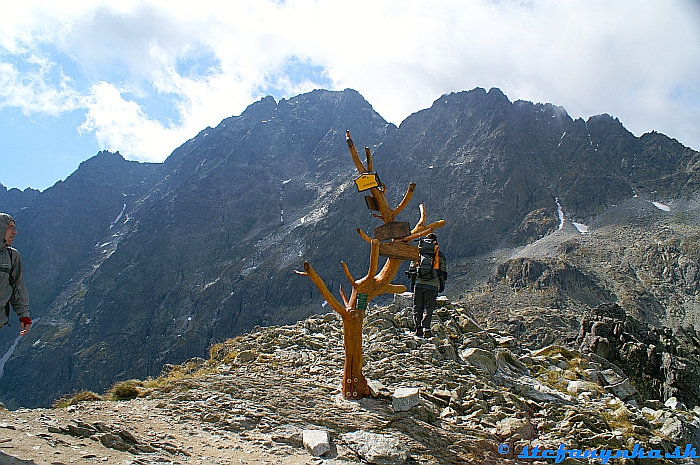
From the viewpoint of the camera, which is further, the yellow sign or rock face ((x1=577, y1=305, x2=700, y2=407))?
rock face ((x1=577, y1=305, x2=700, y2=407))

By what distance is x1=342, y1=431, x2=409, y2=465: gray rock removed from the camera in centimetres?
604

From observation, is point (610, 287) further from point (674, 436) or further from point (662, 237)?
point (674, 436)

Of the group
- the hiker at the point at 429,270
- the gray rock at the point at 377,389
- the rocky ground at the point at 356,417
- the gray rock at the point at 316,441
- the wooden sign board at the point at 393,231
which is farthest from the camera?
the hiker at the point at 429,270

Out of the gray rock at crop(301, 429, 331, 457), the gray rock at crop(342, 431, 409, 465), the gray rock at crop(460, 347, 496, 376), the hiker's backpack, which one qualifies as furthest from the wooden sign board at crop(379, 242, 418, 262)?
the gray rock at crop(460, 347, 496, 376)

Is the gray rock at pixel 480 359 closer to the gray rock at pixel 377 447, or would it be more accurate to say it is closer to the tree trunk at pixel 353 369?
the tree trunk at pixel 353 369

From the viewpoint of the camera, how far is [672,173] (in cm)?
12775

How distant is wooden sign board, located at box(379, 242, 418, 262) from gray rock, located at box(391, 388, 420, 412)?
253cm

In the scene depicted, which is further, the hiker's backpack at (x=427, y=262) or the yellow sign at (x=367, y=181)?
the hiker's backpack at (x=427, y=262)

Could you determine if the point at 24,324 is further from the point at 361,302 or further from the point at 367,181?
the point at 367,181

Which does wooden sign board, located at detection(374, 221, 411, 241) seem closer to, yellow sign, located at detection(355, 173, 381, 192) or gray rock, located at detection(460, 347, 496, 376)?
yellow sign, located at detection(355, 173, 381, 192)

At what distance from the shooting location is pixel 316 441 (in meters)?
6.11

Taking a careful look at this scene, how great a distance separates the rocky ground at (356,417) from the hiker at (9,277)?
1300mm

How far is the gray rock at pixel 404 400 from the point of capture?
756cm

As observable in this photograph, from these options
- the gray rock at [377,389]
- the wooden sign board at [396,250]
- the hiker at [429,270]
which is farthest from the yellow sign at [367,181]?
the gray rock at [377,389]
